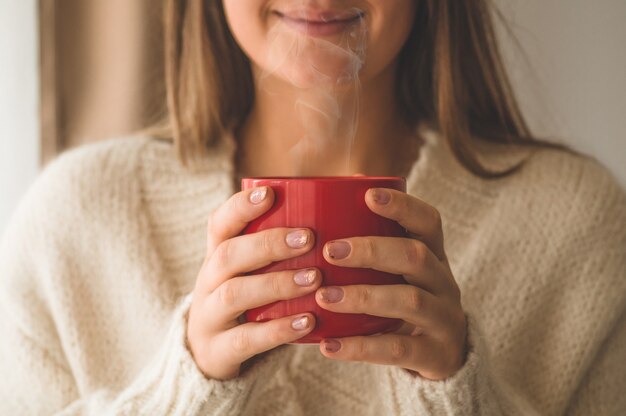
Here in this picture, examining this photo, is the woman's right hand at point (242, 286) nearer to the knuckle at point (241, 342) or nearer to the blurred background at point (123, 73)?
the knuckle at point (241, 342)

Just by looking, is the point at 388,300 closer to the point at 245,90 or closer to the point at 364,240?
the point at 364,240

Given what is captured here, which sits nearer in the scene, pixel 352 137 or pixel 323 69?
pixel 323 69

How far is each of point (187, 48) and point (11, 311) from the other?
0.58 metres

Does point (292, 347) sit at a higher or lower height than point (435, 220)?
lower

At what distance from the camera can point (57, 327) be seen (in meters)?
1.13

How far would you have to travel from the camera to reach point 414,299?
0.66m

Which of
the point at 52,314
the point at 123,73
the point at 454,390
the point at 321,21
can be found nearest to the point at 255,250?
the point at 454,390

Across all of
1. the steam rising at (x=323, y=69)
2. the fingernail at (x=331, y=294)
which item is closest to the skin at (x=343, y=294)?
the fingernail at (x=331, y=294)

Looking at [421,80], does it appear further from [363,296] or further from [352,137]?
[363,296]

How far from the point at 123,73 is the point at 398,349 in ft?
3.63

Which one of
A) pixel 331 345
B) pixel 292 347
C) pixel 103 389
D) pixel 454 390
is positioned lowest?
pixel 103 389

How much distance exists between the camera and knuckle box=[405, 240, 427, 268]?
2.13ft

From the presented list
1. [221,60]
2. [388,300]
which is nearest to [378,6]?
[221,60]

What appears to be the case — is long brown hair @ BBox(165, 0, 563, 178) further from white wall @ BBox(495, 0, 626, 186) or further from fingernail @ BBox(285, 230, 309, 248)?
fingernail @ BBox(285, 230, 309, 248)
